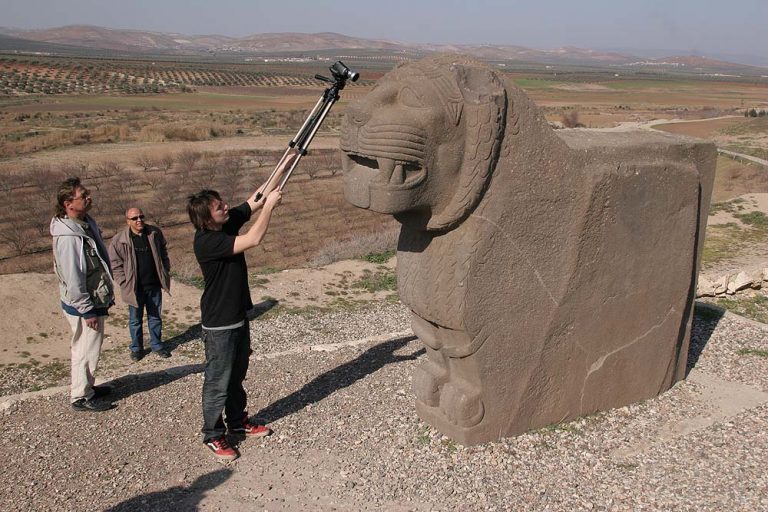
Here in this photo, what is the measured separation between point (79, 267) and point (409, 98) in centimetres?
307

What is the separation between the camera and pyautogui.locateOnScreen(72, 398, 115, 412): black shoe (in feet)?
18.7

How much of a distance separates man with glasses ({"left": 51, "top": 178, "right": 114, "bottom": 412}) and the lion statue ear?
299 cm

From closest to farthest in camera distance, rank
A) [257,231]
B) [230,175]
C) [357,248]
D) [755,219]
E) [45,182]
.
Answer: [257,231] < [357,248] < [755,219] < [45,182] < [230,175]

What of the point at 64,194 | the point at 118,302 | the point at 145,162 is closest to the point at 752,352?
the point at 64,194

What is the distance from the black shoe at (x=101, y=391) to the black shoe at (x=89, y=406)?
0.14 metres

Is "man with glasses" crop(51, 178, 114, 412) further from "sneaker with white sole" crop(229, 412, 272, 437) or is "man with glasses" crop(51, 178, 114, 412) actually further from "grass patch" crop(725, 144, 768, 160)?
"grass patch" crop(725, 144, 768, 160)

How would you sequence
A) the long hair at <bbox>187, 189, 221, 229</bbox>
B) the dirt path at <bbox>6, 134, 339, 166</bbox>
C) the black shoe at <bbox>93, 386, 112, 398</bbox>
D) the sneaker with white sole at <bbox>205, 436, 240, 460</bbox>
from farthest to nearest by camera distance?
the dirt path at <bbox>6, 134, 339, 166</bbox> → the black shoe at <bbox>93, 386, 112, 398</bbox> → the sneaker with white sole at <bbox>205, 436, 240, 460</bbox> → the long hair at <bbox>187, 189, 221, 229</bbox>

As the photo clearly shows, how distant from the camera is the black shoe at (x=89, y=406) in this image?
5707 millimetres

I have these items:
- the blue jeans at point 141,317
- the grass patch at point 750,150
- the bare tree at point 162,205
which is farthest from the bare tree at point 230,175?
the grass patch at point 750,150

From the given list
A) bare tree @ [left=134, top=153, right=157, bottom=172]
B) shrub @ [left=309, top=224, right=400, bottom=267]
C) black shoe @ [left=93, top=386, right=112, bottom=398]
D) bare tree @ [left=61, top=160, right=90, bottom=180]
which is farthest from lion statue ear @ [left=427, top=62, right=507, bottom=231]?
bare tree @ [left=134, top=153, right=157, bottom=172]

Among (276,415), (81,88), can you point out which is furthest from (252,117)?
(276,415)

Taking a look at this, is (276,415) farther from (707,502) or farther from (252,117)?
(252,117)

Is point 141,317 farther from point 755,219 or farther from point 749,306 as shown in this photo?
point 755,219

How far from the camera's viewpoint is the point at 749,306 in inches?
340
